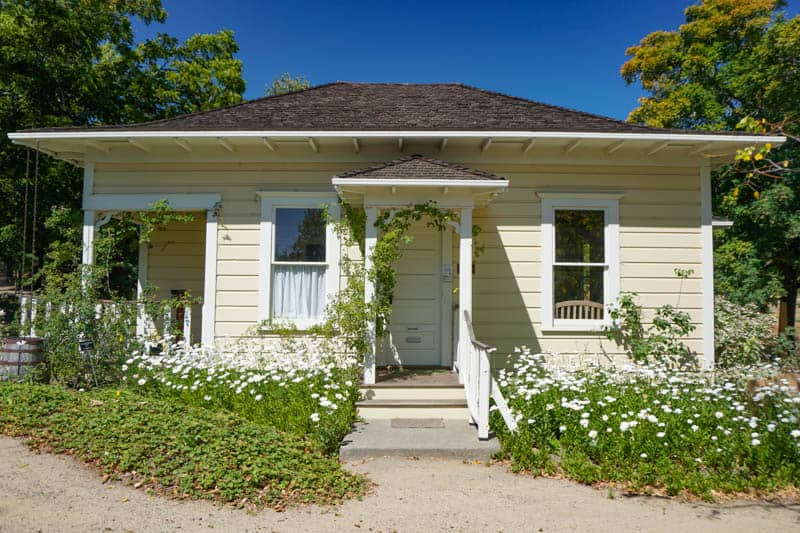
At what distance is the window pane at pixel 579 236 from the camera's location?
704 centimetres

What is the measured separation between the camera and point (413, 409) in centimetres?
551

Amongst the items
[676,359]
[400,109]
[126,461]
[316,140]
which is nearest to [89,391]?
Result: [126,461]

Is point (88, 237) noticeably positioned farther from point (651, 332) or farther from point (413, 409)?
point (651, 332)

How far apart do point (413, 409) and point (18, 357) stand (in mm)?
5549

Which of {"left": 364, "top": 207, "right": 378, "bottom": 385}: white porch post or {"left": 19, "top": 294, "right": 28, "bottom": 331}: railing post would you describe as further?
{"left": 19, "top": 294, "right": 28, "bottom": 331}: railing post

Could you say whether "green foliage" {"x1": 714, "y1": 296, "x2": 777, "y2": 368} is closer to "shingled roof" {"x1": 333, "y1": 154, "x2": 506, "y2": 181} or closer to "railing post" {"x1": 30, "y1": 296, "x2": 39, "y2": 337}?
"shingled roof" {"x1": 333, "y1": 154, "x2": 506, "y2": 181}

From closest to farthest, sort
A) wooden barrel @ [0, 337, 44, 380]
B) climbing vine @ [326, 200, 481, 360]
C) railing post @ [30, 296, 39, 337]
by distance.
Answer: climbing vine @ [326, 200, 481, 360] → wooden barrel @ [0, 337, 44, 380] → railing post @ [30, 296, 39, 337]

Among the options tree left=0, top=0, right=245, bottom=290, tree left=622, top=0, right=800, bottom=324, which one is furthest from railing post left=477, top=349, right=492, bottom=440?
tree left=0, top=0, right=245, bottom=290

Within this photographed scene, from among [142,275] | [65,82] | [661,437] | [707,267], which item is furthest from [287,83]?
[661,437]

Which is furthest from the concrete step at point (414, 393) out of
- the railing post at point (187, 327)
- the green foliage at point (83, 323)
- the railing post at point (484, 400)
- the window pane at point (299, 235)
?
the green foliage at point (83, 323)

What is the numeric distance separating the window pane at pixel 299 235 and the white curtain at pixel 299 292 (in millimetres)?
191

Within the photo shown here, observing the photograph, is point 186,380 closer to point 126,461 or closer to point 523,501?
point 126,461

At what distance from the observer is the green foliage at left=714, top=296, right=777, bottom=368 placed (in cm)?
784

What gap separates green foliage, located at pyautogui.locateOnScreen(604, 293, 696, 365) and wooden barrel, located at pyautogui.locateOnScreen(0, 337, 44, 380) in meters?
8.35
